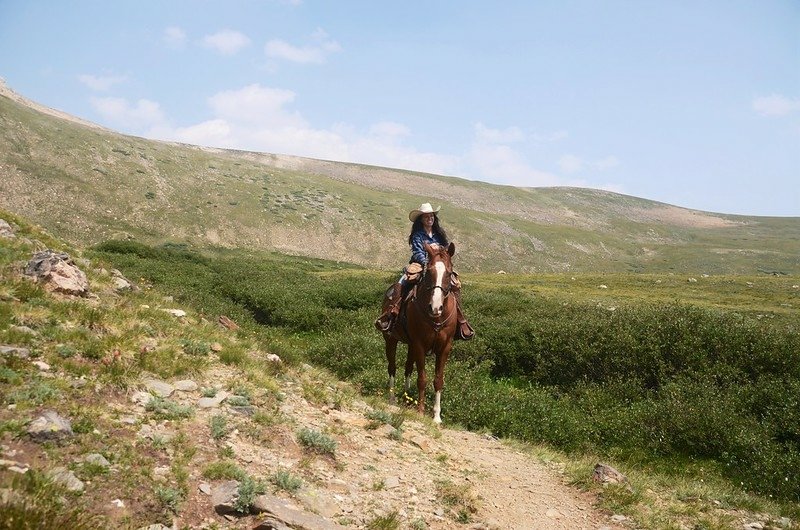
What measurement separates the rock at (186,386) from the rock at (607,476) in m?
7.26

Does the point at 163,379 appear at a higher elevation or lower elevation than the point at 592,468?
higher

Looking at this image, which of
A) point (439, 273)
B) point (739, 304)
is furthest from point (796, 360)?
point (739, 304)

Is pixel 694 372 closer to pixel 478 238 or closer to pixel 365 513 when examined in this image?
pixel 365 513

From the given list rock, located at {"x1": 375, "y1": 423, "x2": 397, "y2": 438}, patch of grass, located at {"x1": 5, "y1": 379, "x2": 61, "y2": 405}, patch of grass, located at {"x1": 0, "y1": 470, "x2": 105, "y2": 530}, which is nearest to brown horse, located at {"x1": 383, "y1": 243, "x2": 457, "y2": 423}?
rock, located at {"x1": 375, "y1": 423, "x2": 397, "y2": 438}

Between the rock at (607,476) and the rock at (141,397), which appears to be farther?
the rock at (607,476)

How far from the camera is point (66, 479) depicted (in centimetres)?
501

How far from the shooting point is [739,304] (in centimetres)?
3809

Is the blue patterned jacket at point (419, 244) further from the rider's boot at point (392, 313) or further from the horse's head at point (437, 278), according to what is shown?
the horse's head at point (437, 278)

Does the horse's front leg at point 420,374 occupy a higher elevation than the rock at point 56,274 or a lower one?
lower

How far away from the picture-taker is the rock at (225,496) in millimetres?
5625

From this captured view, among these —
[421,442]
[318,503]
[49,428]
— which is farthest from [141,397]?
[421,442]

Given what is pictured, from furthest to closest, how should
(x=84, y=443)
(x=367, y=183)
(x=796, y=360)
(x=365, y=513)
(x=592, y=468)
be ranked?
(x=367, y=183) → (x=796, y=360) → (x=592, y=468) → (x=365, y=513) → (x=84, y=443)

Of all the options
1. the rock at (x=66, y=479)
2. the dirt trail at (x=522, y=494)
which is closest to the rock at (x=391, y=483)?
the dirt trail at (x=522, y=494)

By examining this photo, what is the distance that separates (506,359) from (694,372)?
21.8 ft
